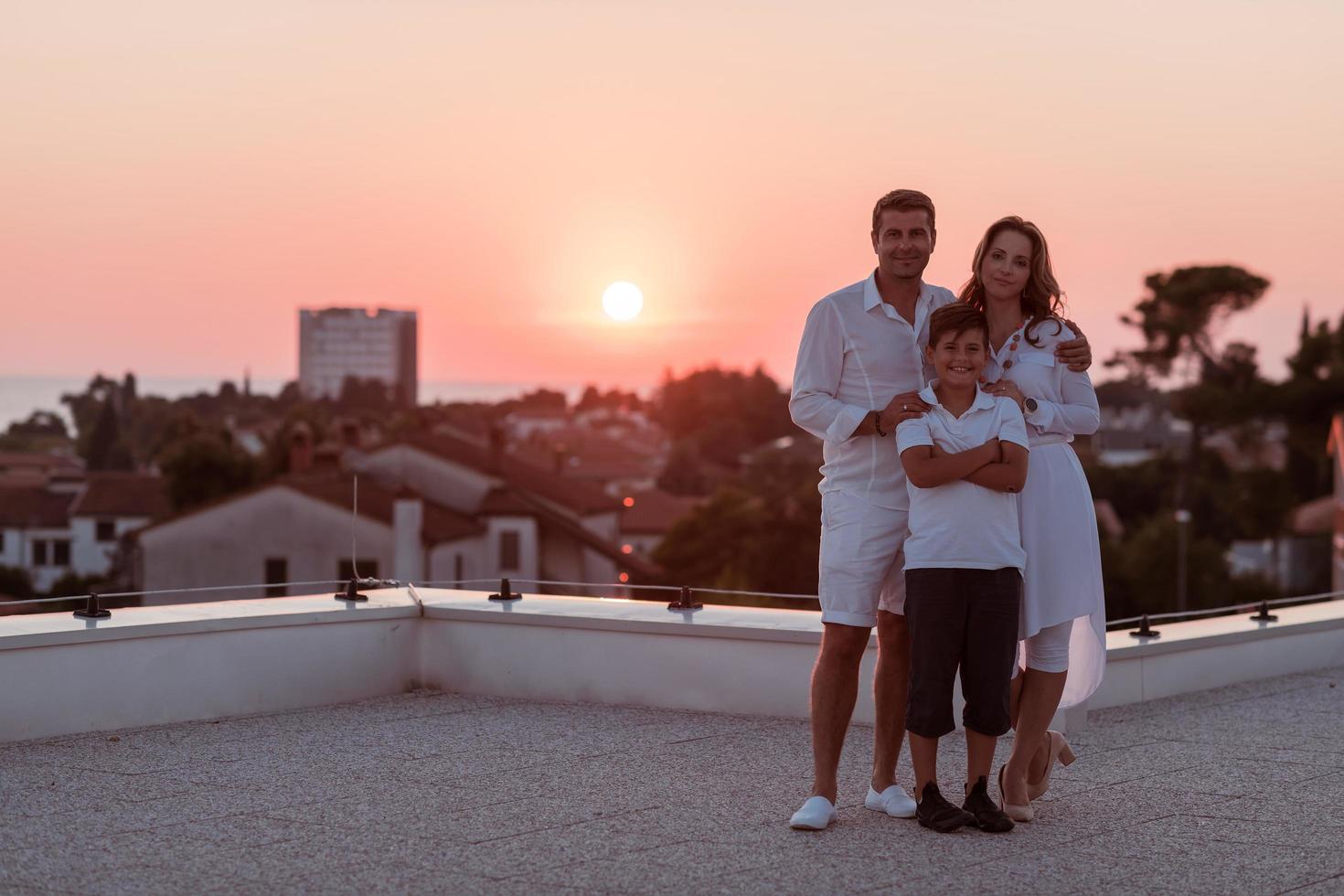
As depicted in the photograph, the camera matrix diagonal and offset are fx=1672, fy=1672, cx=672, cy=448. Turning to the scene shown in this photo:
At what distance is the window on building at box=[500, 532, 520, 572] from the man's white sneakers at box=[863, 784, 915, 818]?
3574 cm

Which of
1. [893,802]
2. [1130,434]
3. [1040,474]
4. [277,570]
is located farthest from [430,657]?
[1130,434]

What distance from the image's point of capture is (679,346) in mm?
93500

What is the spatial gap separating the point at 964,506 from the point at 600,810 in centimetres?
119

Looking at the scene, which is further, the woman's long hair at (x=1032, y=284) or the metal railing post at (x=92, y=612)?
the metal railing post at (x=92, y=612)

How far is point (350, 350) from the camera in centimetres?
3931

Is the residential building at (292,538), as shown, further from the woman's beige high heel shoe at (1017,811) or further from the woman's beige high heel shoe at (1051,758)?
the woman's beige high heel shoe at (1017,811)

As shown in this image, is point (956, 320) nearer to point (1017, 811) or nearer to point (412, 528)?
point (1017, 811)

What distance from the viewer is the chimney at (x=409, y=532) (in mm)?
33750

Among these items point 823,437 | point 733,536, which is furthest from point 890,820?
point 733,536

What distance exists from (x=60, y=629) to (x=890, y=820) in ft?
8.49

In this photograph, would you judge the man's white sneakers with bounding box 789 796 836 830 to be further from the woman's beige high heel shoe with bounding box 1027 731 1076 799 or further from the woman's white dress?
the woman's white dress

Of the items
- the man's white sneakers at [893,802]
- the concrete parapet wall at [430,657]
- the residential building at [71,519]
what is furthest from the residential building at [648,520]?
the man's white sneakers at [893,802]

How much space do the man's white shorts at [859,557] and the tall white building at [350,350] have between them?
2495cm

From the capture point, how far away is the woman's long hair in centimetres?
419
